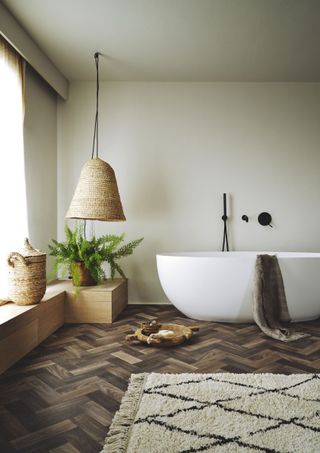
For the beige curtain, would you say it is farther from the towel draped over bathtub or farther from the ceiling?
the towel draped over bathtub

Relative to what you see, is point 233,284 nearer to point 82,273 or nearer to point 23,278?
point 82,273

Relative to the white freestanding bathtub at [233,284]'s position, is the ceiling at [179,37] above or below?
above

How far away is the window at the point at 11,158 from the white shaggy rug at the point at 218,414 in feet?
4.49

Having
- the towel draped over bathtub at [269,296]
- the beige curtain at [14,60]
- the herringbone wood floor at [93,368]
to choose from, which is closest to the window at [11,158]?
the beige curtain at [14,60]

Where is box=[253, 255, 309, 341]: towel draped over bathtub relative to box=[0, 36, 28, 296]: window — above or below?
below

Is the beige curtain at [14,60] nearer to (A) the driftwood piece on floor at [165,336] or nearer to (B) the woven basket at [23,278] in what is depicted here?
(B) the woven basket at [23,278]

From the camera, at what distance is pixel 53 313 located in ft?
8.69

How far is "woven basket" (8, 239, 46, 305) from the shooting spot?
2.34 meters

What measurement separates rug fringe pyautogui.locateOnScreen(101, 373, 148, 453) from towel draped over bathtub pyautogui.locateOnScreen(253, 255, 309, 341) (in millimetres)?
1206

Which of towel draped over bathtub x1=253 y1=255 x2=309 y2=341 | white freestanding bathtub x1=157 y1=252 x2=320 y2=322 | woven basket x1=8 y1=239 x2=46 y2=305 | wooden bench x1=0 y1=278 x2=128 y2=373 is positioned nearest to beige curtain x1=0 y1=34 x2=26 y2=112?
woven basket x1=8 y1=239 x2=46 y2=305

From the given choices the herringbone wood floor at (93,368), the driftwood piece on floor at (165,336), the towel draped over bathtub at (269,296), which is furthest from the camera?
the towel draped over bathtub at (269,296)

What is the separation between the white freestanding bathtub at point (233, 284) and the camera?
2746 mm

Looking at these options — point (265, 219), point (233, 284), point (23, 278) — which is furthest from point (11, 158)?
point (265, 219)

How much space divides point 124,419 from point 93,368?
24.0 inches
